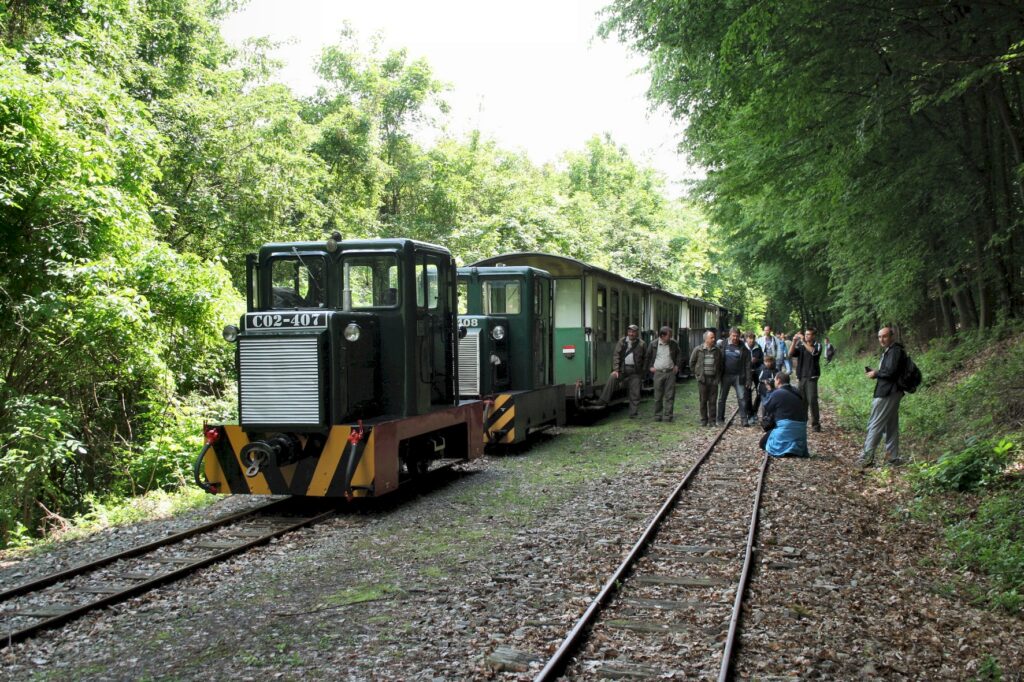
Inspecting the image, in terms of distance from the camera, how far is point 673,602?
17.7 feet

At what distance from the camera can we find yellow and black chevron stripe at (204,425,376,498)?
770 cm

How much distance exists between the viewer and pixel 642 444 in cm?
1302

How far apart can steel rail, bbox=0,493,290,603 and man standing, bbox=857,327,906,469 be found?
7.26 metres

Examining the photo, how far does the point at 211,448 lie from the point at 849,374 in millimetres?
20055

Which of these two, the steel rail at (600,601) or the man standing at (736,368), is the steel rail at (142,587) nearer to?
the steel rail at (600,601)

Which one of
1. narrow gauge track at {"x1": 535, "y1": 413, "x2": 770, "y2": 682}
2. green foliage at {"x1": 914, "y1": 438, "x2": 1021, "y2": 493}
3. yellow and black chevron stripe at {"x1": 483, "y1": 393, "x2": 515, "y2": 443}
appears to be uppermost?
yellow and black chevron stripe at {"x1": 483, "y1": 393, "x2": 515, "y2": 443}

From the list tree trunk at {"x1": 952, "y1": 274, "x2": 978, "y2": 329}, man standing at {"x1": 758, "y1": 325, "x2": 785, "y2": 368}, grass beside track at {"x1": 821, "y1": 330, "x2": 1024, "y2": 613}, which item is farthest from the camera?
man standing at {"x1": 758, "y1": 325, "x2": 785, "y2": 368}

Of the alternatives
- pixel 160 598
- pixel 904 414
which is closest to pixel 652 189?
pixel 904 414

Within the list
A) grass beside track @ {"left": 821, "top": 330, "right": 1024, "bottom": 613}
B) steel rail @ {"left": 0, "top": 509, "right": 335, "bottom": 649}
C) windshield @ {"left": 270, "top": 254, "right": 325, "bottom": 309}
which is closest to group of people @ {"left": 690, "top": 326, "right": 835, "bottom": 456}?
grass beside track @ {"left": 821, "top": 330, "right": 1024, "bottom": 613}

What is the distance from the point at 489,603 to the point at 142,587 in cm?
234

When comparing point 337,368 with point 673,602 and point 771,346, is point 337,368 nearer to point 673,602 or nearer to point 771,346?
point 673,602

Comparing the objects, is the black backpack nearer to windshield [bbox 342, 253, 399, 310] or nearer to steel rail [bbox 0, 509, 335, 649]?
windshield [bbox 342, 253, 399, 310]

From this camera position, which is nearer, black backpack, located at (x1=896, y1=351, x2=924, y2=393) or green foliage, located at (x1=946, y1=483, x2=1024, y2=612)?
green foliage, located at (x1=946, y1=483, x2=1024, y2=612)

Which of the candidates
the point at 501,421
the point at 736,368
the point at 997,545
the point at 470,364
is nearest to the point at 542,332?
the point at 470,364
